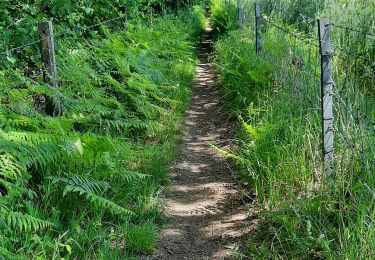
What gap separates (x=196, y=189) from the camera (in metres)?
5.48

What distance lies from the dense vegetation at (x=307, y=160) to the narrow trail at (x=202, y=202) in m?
0.23

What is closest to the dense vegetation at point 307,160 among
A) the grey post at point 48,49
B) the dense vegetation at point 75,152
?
the dense vegetation at point 75,152

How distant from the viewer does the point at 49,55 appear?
194 inches

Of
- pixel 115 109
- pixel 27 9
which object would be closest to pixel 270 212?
pixel 115 109

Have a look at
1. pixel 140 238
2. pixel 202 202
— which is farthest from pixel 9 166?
pixel 202 202

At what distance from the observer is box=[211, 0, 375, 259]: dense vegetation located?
3.56 metres

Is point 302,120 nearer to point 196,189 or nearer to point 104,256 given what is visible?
point 196,189

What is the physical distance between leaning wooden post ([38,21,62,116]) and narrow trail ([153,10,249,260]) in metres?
1.52

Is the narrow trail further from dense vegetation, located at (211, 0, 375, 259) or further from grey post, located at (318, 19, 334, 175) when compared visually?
grey post, located at (318, 19, 334, 175)

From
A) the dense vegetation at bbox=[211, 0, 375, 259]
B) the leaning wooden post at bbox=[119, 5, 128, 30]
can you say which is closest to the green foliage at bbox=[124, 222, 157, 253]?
the dense vegetation at bbox=[211, 0, 375, 259]

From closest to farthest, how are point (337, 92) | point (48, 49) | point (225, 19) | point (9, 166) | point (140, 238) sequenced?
1. point (9, 166)
2. point (140, 238)
3. point (337, 92)
4. point (48, 49)
5. point (225, 19)

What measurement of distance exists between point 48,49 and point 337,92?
2849 mm

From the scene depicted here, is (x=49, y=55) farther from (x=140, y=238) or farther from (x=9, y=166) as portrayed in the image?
(x=140, y=238)

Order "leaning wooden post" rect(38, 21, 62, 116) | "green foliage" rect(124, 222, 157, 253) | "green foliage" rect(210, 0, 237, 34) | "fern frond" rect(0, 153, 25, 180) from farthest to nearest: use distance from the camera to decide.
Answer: "green foliage" rect(210, 0, 237, 34) < "leaning wooden post" rect(38, 21, 62, 116) < "green foliage" rect(124, 222, 157, 253) < "fern frond" rect(0, 153, 25, 180)
